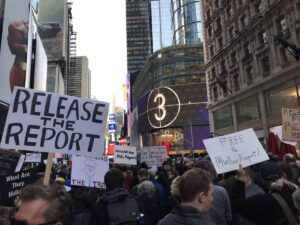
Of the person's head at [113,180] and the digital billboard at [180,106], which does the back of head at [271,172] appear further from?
the digital billboard at [180,106]

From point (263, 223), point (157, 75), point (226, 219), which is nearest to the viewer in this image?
point (263, 223)

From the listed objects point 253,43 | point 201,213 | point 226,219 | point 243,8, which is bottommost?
point 226,219

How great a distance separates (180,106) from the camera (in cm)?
8769

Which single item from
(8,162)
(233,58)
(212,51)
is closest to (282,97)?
(233,58)

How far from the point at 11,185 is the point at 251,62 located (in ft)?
106

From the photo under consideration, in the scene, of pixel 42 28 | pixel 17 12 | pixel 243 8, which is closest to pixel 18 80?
pixel 17 12

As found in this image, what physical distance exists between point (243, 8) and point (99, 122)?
1323 inches

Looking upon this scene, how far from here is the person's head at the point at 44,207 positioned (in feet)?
6.87

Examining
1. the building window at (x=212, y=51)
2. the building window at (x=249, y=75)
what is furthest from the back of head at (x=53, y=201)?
the building window at (x=212, y=51)

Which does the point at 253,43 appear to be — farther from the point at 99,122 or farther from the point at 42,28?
the point at 42,28

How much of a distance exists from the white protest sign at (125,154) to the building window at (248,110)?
23.5 meters

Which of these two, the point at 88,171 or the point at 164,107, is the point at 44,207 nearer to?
the point at 88,171

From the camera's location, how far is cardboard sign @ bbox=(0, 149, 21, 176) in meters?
5.80

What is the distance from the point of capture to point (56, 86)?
10031 centimetres
